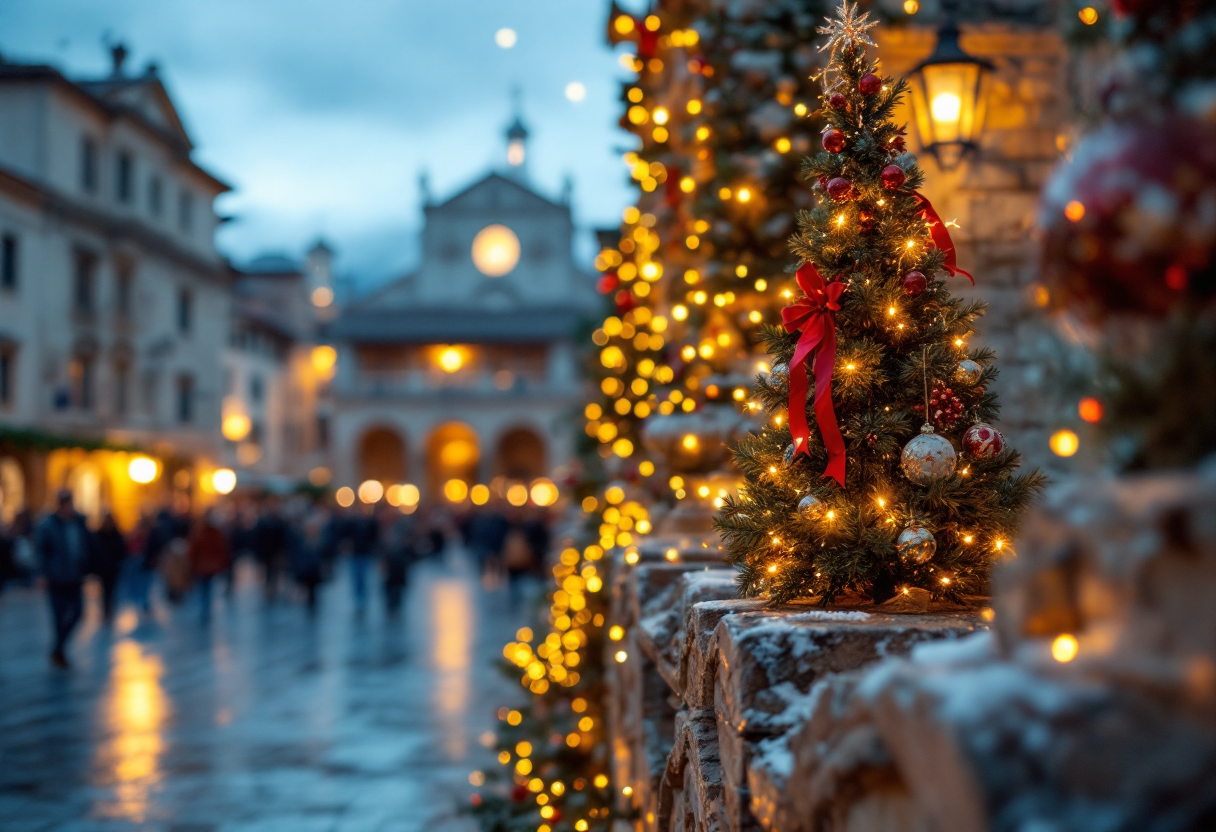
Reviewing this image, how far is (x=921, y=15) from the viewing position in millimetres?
6824

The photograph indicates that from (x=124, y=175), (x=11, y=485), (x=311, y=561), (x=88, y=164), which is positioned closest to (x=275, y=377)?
(x=124, y=175)

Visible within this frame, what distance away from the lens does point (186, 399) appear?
35938mm

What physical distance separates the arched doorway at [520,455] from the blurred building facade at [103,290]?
13.7 meters

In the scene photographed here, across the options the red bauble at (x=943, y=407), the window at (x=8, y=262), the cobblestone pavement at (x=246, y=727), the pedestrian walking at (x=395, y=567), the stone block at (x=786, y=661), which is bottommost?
the cobblestone pavement at (x=246, y=727)

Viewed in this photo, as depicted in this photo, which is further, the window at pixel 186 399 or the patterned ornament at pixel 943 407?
the window at pixel 186 399

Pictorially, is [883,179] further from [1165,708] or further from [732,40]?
[732,40]

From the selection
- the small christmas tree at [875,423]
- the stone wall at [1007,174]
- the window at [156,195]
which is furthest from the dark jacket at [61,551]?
the window at [156,195]

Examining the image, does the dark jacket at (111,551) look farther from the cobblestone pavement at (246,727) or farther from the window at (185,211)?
the window at (185,211)

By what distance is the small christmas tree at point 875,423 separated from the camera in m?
2.77

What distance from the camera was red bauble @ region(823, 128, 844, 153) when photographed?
9.81 feet

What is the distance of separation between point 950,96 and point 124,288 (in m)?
31.8

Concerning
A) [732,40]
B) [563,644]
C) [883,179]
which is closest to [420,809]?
[563,644]

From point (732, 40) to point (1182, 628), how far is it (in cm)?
602

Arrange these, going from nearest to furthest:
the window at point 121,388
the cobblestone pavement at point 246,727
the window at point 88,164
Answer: the cobblestone pavement at point 246,727, the window at point 88,164, the window at point 121,388
